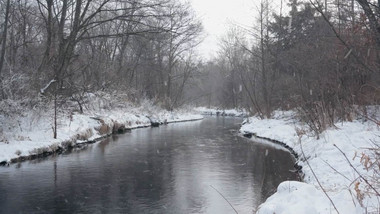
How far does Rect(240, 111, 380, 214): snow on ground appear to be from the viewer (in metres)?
5.02

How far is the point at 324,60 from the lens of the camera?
624 inches

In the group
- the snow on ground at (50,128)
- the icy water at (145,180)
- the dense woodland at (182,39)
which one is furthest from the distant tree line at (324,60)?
the snow on ground at (50,128)

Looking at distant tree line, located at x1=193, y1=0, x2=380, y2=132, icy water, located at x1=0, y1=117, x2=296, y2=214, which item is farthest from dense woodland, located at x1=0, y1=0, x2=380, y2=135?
icy water, located at x1=0, y1=117, x2=296, y2=214

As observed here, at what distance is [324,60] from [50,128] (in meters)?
12.0

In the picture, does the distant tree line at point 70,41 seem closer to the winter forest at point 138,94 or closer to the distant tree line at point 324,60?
the winter forest at point 138,94

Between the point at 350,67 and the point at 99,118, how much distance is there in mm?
13494

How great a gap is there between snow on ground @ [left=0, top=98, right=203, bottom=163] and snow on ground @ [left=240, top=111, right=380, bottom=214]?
30.0ft

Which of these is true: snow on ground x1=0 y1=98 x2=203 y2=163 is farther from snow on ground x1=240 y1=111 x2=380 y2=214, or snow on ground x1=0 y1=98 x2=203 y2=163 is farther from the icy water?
snow on ground x1=240 y1=111 x2=380 y2=214

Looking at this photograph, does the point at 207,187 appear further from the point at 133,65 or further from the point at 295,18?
the point at 133,65

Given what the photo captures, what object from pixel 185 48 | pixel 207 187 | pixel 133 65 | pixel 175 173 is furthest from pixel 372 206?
pixel 185 48

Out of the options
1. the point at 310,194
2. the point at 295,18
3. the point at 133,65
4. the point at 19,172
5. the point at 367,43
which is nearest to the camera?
the point at 310,194

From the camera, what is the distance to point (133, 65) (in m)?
36.2

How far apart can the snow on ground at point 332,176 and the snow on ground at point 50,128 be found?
915cm

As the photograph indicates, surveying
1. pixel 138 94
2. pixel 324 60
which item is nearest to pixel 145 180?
pixel 324 60
